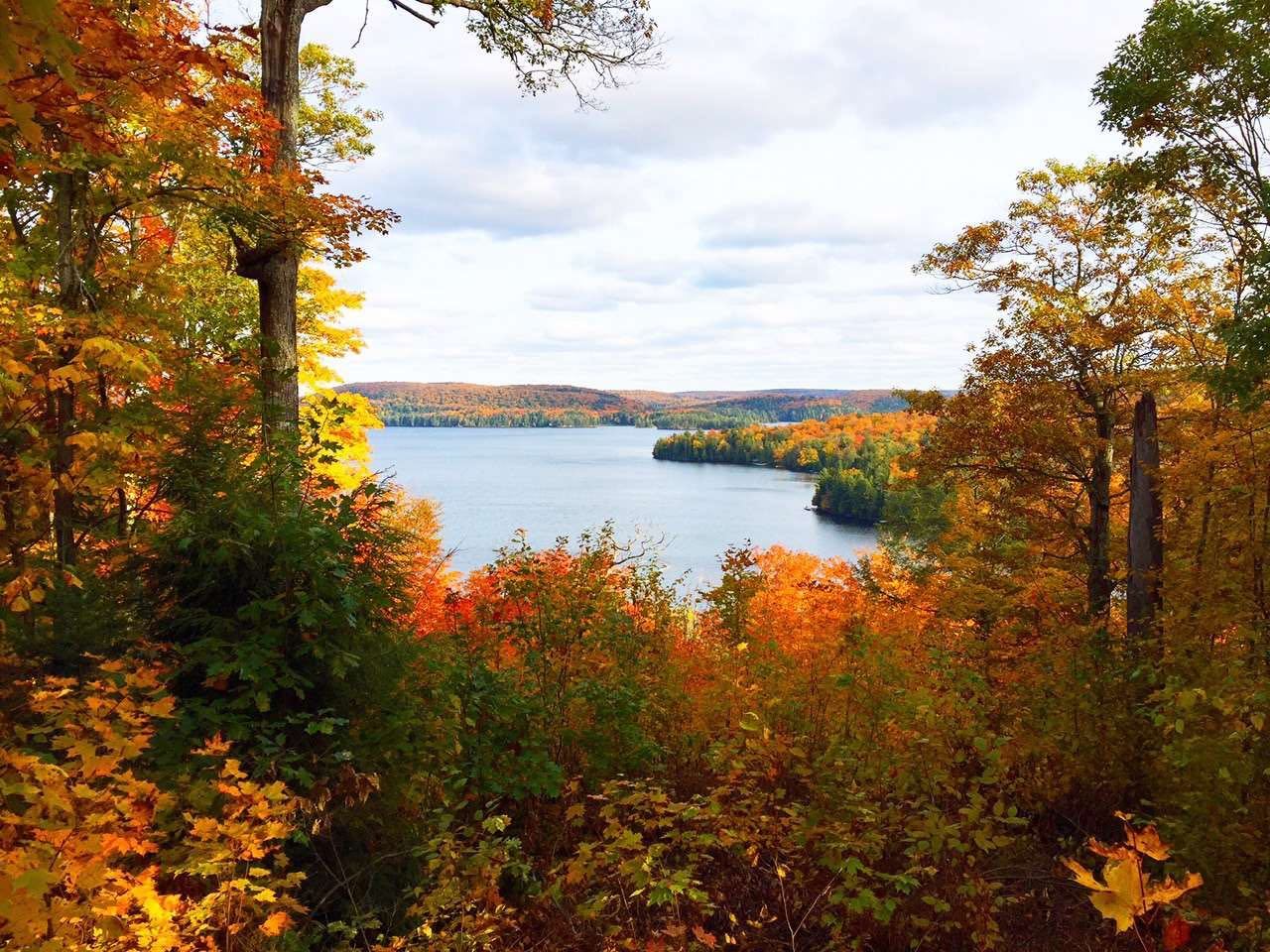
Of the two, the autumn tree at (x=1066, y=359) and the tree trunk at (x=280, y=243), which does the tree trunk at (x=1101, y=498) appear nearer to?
the autumn tree at (x=1066, y=359)

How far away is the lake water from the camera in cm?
5500

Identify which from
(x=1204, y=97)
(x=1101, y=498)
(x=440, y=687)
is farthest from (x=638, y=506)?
(x=440, y=687)

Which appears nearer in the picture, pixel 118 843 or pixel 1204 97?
pixel 118 843

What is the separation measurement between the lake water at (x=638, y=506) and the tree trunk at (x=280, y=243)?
14190 millimetres

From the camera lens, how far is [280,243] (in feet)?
23.6

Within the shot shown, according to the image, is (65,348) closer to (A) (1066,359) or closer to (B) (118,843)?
(B) (118,843)

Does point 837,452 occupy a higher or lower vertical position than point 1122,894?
lower

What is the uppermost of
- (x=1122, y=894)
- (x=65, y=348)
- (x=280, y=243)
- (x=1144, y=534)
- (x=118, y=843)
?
(x=280, y=243)

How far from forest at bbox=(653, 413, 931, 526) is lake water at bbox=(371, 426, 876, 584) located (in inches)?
120

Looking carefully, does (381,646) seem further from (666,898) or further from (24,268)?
(24,268)

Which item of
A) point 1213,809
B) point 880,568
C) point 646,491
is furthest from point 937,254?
point 646,491

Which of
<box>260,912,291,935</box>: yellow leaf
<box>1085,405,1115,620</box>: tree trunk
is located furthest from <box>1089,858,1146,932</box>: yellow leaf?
<box>1085,405,1115,620</box>: tree trunk

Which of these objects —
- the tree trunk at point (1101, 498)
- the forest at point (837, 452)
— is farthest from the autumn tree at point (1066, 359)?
the forest at point (837, 452)

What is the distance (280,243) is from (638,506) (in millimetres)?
75680
